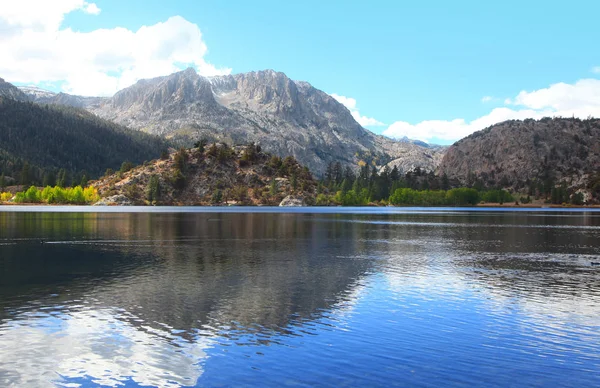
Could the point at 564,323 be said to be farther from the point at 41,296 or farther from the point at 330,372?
the point at 41,296

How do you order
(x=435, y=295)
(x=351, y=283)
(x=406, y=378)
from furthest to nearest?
(x=351, y=283), (x=435, y=295), (x=406, y=378)

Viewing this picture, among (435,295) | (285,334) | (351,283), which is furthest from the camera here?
(351,283)

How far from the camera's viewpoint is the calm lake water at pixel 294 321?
25.8 meters

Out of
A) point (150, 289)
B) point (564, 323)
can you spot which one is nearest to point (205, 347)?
point (150, 289)

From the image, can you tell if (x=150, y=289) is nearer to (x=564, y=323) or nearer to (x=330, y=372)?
(x=330, y=372)

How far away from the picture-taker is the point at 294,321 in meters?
36.5

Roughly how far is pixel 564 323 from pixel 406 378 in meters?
18.5

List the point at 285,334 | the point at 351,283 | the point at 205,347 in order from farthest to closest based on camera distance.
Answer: the point at 351,283, the point at 285,334, the point at 205,347

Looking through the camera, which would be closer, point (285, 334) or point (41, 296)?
point (285, 334)

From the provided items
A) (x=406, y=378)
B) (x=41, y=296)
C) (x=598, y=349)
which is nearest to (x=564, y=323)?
(x=598, y=349)

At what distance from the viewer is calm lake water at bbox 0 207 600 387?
2580 centimetres

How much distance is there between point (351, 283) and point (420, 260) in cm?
2395

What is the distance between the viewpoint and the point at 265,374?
2544 cm

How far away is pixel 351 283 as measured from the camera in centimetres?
5334
